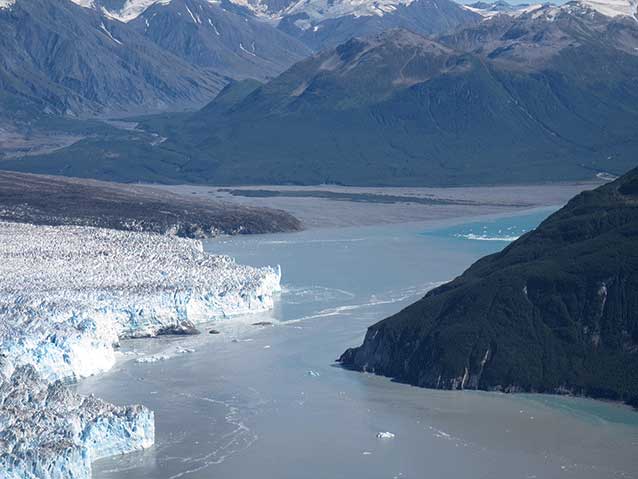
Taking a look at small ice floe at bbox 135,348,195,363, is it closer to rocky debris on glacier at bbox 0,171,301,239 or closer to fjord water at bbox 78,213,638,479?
fjord water at bbox 78,213,638,479

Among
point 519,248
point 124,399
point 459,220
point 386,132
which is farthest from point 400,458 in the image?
point 386,132

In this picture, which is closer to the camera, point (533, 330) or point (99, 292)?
point (533, 330)

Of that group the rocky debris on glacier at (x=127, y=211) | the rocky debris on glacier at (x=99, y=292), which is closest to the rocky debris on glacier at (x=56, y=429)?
the rocky debris on glacier at (x=99, y=292)

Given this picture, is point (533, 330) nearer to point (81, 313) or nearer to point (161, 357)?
point (161, 357)

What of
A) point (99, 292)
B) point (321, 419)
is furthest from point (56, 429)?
point (99, 292)

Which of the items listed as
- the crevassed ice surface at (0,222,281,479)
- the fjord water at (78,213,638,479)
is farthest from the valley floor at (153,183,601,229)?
the fjord water at (78,213,638,479)

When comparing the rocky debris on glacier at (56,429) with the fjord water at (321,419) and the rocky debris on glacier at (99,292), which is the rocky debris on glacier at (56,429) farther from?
the rocky debris on glacier at (99,292)

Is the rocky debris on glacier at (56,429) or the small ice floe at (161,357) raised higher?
the rocky debris on glacier at (56,429)
